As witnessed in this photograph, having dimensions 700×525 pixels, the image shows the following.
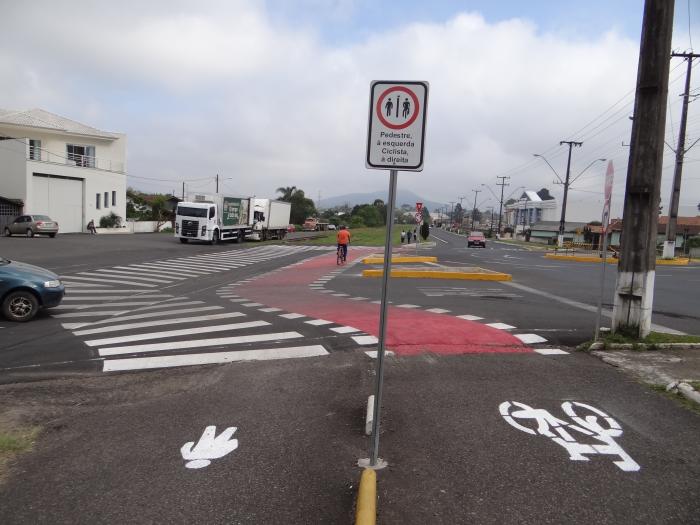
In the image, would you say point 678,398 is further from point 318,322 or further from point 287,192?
point 287,192

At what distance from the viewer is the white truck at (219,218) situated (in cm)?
3831

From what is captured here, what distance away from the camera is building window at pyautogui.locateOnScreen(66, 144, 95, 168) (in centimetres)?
4634

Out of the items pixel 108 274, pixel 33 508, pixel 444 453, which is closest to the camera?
pixel 33 508

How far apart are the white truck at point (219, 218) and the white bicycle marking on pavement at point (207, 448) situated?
114ft

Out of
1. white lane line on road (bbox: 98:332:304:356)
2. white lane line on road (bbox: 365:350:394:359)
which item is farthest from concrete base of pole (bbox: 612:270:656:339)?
white lane line on road (bbox: 98:332:304:356)

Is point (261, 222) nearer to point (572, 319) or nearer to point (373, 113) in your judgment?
point (572, 319)

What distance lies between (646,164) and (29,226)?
3962cm

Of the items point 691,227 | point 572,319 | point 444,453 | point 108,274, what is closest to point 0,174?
point 108,274

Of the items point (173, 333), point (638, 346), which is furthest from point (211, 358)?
point (638, 346)

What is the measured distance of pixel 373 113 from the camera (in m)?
3.99

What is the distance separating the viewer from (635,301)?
8.52 meters

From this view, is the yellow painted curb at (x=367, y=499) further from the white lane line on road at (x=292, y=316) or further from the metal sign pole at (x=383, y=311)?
the white lane line on road at (x=292, y=316)

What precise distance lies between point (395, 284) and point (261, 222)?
30.5m

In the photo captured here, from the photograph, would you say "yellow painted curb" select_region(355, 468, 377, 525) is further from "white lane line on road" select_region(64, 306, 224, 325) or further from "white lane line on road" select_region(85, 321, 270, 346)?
"white lane line on road" select_region(64, 306, 224, 325)
